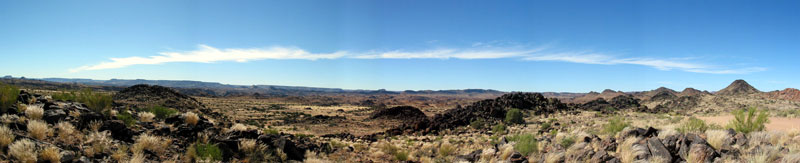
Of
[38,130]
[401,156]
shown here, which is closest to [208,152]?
[38,130]

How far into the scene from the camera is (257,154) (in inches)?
402

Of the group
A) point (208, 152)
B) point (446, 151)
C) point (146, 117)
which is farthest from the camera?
point (446, 151)

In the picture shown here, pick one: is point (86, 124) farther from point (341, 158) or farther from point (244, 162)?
point (341, 158)

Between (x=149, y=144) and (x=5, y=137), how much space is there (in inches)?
101

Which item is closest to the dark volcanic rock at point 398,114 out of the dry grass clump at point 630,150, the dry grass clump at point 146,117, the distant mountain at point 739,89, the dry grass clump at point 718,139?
the dry grass clump at point 146,117

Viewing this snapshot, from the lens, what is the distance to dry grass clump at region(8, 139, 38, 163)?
6.08 m

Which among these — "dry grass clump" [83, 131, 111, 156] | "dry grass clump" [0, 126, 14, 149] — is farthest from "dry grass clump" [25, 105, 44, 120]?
"dry grass clump" [0, 126, 14, 149]

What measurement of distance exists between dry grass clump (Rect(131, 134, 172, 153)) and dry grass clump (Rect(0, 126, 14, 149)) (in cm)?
202

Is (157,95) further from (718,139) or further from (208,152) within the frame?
(718,139)

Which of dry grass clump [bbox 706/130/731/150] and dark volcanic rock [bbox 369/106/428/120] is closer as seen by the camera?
dry grass clump [bbox 706/130/731/150]

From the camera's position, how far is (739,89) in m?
54.5

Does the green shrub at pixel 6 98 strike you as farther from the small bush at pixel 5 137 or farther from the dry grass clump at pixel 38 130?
the small bush at pixel 5 137

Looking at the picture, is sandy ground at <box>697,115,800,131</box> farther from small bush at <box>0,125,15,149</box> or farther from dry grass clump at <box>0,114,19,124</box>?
dry grass clump at <box>0,114,19,124</box>

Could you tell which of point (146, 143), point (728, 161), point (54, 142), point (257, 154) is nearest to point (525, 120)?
point (728, 161)
